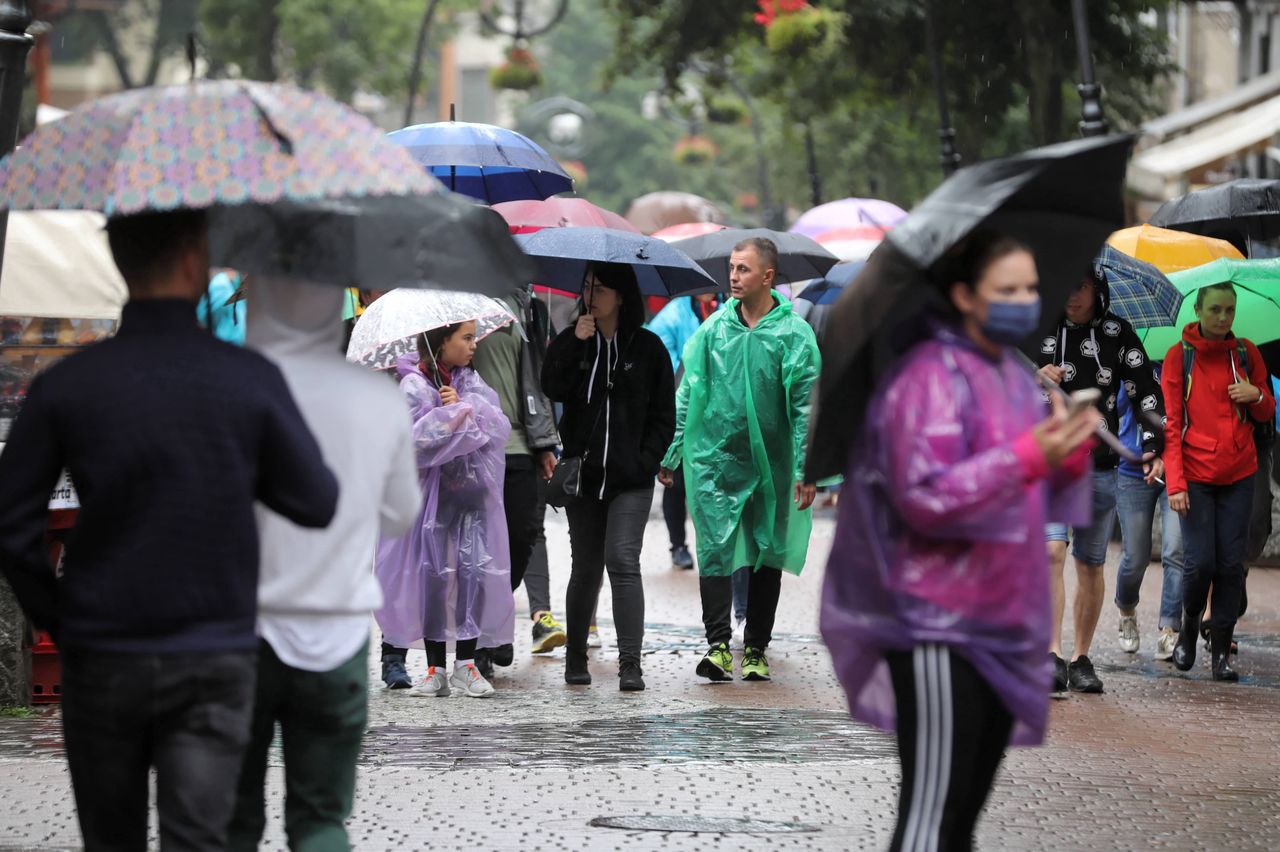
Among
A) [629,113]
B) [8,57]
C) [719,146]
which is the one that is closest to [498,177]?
[8,57]

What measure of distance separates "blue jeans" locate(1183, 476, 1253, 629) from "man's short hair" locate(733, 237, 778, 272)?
2262mm

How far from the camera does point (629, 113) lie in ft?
251

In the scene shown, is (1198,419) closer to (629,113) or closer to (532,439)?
(532,439)

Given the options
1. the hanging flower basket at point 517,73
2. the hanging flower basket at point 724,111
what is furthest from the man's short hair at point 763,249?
the hanging flower basket at point 724,111

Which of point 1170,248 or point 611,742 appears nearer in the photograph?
point 611,742

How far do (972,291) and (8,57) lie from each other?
4660 mm

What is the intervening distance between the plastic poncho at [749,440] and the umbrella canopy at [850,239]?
7.03m

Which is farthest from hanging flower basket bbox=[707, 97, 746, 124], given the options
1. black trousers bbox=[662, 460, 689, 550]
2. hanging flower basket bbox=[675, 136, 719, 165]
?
black trousers bbox=[662, 460, 689, 550]

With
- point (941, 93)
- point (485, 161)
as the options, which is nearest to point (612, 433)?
point (485, 161)

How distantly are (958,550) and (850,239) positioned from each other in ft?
42.5

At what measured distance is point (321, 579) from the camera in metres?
4.13

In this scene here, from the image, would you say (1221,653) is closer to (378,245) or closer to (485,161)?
(485,161)

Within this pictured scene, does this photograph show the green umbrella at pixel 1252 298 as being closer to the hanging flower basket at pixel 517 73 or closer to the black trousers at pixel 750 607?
the black trousers at pixel 750 607

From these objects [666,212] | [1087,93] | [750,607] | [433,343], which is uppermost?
[1087,93]
